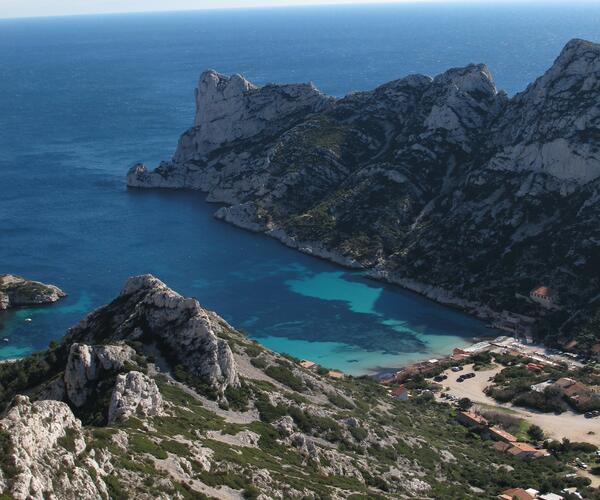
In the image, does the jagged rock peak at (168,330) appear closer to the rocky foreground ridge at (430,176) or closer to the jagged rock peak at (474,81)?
the rocky foreground ridge at (430,176)

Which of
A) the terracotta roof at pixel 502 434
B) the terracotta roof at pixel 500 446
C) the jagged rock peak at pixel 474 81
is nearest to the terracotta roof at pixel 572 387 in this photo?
the terracotta roof at pixel 502 434

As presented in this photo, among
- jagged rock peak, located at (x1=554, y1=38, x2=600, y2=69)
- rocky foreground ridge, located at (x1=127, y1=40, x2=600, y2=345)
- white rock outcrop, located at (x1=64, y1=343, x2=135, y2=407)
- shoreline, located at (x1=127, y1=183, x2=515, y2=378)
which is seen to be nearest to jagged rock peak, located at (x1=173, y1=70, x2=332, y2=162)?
rocky foreground ridge, located at (x1=127, y1=40, x2=600, y2=345)

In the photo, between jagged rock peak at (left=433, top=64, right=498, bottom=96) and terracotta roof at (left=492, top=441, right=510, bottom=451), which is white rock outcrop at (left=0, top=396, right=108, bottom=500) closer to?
terracotta roof at (left=492, top=441, right=510, bottom=451)

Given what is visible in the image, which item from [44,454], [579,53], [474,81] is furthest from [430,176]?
[44,454]

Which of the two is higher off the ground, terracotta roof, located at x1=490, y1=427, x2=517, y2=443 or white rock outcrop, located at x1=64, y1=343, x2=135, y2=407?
white rock outcrop, located at x1=64, y1=343, x2=135, y2=407

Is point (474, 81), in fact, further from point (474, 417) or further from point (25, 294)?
point (474, 417)

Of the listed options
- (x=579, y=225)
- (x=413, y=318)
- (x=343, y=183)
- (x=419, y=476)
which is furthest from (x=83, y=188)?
(x=419, y=476)
